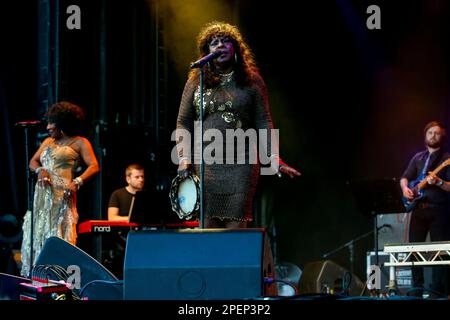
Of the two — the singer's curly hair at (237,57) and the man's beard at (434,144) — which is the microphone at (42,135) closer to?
the singer's curly hair at (237,57)

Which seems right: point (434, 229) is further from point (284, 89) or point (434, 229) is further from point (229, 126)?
point (229, 126)

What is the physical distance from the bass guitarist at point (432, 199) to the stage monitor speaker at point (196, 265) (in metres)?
4.68

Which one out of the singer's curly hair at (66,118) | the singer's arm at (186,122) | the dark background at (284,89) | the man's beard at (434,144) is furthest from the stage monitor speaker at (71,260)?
the man's beard at (434,144)

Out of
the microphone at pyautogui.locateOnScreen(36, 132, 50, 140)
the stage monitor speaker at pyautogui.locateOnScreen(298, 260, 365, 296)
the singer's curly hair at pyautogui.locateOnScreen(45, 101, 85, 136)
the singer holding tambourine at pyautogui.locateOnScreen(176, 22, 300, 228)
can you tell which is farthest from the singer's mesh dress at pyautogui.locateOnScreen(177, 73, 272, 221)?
the microphone at pyautogui.locateOnScreen(36, 132, 50, 140)

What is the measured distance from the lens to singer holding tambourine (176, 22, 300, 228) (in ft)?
14.7

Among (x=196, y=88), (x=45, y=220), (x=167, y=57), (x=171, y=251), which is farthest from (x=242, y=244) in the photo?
(x=167, y=57)

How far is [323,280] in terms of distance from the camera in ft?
25.3

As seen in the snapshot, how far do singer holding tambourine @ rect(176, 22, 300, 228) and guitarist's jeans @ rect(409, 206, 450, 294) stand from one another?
3.60 meters

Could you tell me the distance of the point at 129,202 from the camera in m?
8.09

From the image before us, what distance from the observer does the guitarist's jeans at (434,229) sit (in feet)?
25.1

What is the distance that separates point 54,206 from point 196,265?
3.41 metres

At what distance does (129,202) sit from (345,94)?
3238 millimetres

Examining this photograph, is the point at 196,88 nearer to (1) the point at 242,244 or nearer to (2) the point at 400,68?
(1) the point at 242,244
